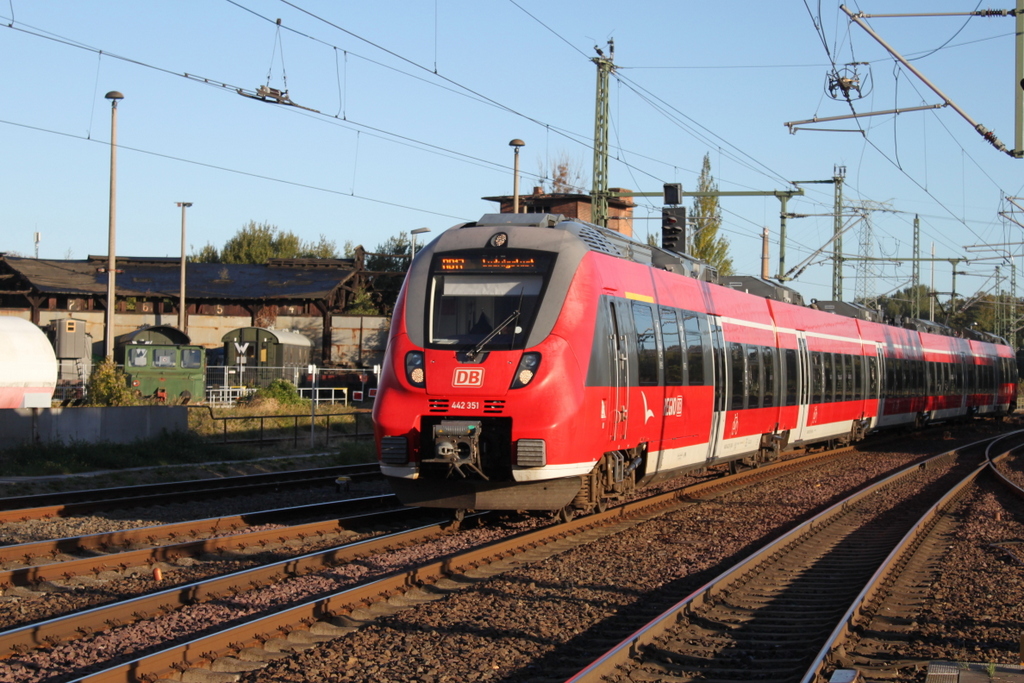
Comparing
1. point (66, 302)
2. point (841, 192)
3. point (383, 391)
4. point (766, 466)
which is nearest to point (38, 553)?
point (383, 391)

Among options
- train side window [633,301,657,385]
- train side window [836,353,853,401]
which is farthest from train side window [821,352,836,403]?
train side window [633,301,657,385]

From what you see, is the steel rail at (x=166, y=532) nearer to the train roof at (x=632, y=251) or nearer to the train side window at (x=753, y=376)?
the train roof at (x=632, y=251)

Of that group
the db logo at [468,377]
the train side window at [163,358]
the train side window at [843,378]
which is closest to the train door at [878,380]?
the train side window at [843,378]

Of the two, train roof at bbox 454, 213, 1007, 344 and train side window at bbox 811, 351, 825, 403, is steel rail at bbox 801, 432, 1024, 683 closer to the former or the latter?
train side window at bbox 811, 351, 825, 403

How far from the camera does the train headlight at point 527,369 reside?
1079cm

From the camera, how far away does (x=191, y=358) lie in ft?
116

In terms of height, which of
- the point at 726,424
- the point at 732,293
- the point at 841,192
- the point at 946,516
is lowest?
the point at 946,516

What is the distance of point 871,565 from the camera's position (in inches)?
410

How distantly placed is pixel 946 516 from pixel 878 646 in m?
8.46

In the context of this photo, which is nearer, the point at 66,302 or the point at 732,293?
the point at 732,293

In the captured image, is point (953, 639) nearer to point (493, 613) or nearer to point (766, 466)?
point (493, 613)

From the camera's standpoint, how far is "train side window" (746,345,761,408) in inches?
686

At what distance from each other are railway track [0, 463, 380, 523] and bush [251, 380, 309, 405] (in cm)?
1590

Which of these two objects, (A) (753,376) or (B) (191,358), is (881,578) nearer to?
(A) (753,376)
